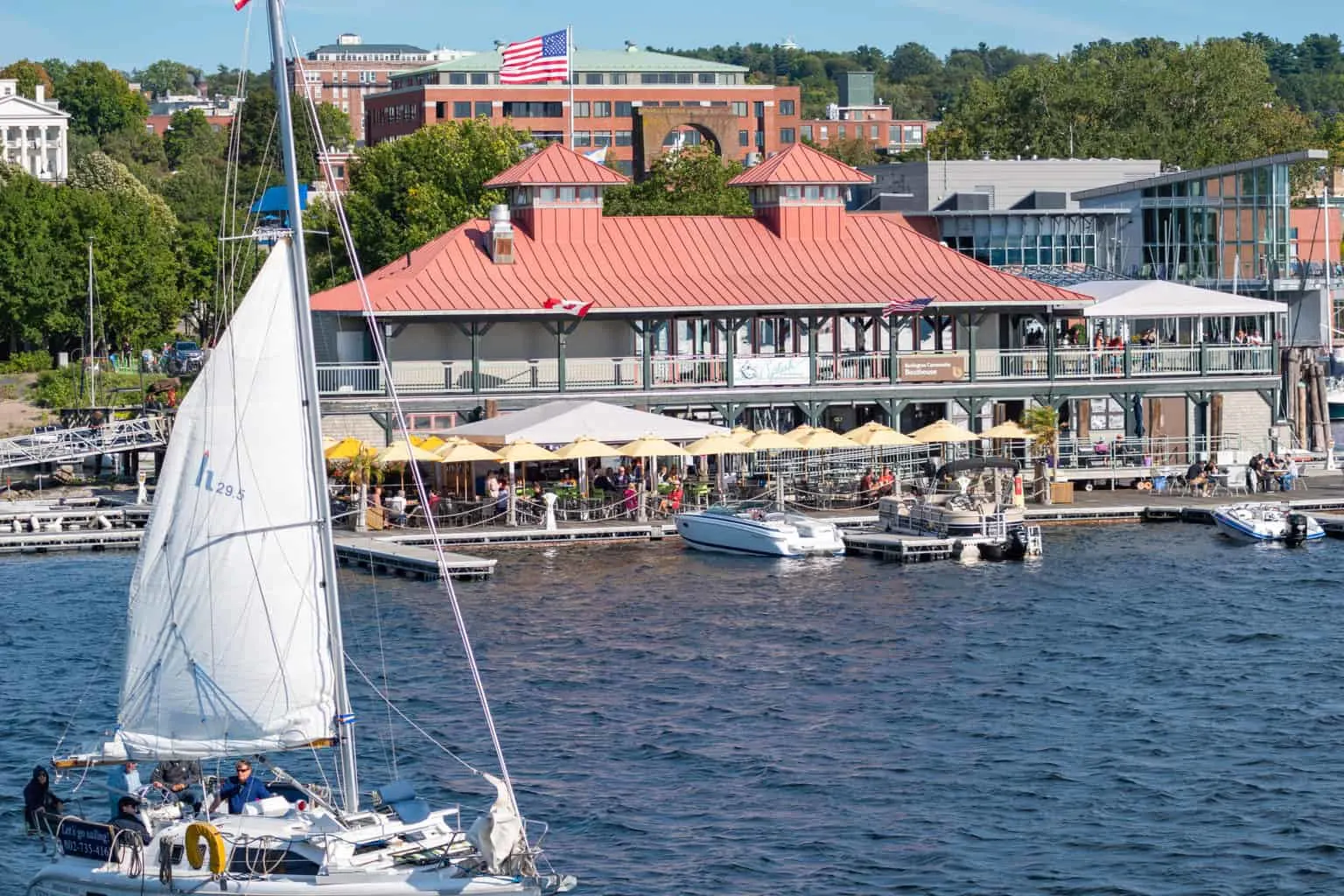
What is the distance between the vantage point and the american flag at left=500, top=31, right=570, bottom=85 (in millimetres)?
A: 80188

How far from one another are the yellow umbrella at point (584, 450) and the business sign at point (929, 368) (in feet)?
36.3

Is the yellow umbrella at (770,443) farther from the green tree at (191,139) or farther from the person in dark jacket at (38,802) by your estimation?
the green tree at (191,139)

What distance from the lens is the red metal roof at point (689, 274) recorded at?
6200 centimetres

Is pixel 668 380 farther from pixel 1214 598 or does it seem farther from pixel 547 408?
pixel 1214 598

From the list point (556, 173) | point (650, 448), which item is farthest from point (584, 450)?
point (556, 173)

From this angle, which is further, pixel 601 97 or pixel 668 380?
pixel 601 97

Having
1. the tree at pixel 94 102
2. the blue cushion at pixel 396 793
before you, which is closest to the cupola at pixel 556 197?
the blue cushion at pixel 396 793

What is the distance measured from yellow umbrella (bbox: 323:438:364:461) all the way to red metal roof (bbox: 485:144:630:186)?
1221 centimetres

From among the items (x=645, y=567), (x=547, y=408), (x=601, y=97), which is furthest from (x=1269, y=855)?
(x=601, y=97)

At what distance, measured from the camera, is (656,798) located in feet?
105

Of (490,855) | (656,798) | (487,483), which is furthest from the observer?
(487,483)

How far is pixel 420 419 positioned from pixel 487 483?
158 inches

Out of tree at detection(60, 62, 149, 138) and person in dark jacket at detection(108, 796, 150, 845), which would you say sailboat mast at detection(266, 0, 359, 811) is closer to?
person in dark jacket at detection(108, 796, 150, 845)

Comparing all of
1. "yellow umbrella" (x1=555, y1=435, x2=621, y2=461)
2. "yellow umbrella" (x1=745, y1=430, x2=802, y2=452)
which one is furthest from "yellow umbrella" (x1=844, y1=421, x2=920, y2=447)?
"yellow umbrella" (x1=555, y1=435, x2=621, y2=461)
